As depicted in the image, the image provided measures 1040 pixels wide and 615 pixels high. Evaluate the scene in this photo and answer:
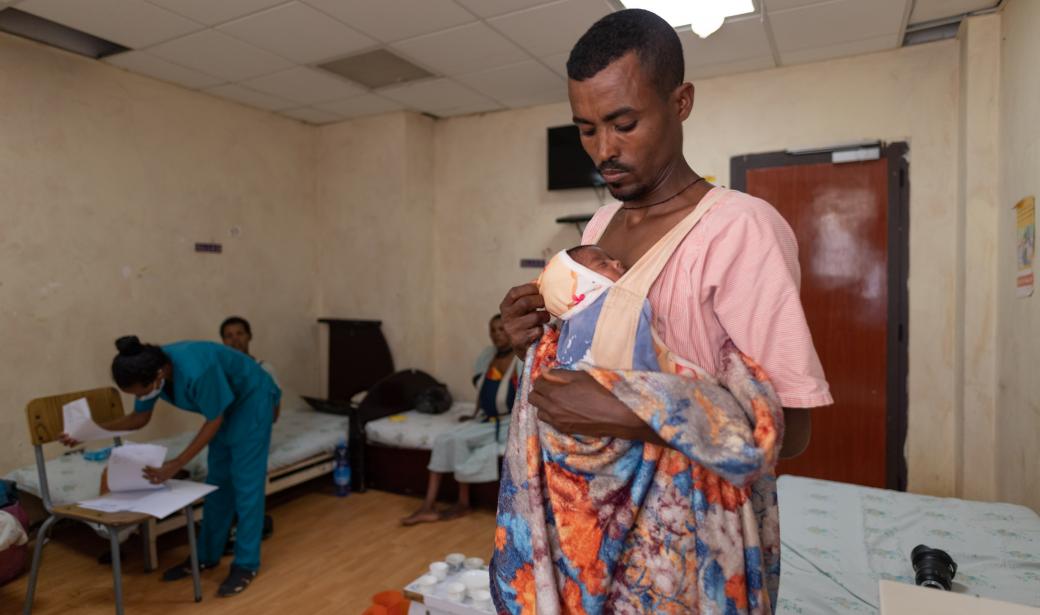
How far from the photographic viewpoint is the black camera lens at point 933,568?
159 centimetres

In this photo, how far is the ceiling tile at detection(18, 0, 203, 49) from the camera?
278cm

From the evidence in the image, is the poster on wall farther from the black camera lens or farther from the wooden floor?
the wooden floor

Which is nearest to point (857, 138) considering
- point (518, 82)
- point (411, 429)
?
point (518, 82)

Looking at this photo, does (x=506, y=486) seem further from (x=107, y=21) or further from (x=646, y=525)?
(x=107, y=21)

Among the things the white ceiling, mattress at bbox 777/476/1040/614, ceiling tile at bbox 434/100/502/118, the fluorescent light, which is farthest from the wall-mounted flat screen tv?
mattress at bbox 777/476/1040/614

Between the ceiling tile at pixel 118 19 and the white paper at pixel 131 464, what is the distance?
1939 mm

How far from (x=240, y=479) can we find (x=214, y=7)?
Answer: 2.14 m

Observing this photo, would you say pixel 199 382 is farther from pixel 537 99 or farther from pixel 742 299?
pixel 537 99

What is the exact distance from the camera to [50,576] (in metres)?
2.83

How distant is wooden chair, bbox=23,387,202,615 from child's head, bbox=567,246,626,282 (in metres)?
2.30

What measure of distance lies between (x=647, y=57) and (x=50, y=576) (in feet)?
11.2

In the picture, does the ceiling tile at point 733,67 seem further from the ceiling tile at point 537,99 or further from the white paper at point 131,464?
the white paper at point 131,464

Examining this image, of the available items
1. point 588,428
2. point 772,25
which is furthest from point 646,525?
point 772,25

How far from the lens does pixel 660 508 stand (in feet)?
2.33
